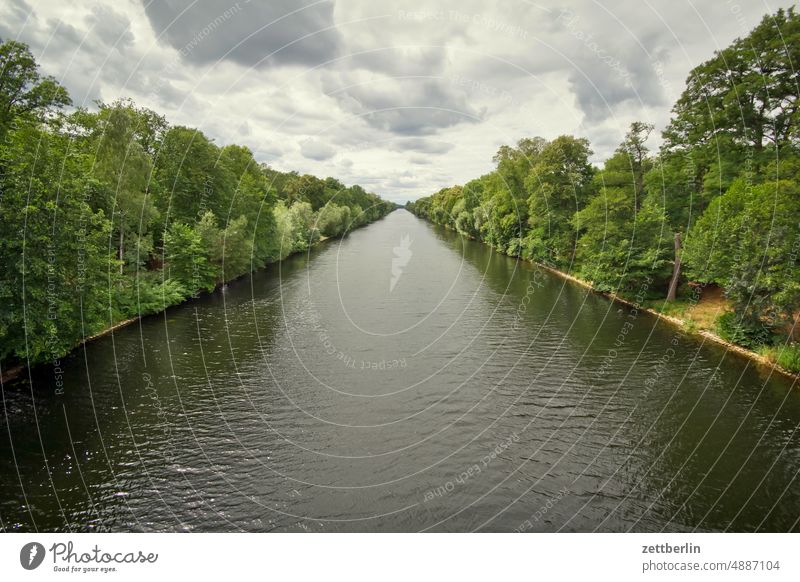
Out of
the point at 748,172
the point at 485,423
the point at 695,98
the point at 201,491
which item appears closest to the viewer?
the point at 201,491

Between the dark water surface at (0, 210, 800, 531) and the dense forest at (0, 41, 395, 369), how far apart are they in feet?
11.4

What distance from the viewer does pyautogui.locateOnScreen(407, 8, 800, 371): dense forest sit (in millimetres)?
26016

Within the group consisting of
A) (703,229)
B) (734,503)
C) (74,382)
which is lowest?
(734,503)

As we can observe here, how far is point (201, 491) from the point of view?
1456 cm

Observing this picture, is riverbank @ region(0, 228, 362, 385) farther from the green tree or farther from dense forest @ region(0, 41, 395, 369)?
the green tree

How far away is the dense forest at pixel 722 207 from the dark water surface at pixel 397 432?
15.3 ft

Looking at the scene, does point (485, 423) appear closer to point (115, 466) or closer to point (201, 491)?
point (201, 491)

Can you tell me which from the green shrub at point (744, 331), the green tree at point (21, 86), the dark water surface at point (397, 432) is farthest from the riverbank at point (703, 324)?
the green tree at point (21, 86)

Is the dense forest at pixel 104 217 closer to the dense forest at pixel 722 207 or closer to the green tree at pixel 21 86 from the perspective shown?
the green tree at pixel 21 86

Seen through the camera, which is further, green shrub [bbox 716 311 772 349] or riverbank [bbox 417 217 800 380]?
green shrub [bbox 716 311 772 349]

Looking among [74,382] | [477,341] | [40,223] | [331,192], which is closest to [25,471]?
[74,382]

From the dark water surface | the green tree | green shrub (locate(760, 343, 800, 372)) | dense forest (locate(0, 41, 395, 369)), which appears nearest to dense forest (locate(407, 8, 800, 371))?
green shrub (locate(760, 343, 800, 372))

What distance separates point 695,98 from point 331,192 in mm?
100252

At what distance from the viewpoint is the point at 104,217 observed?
111ft
